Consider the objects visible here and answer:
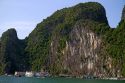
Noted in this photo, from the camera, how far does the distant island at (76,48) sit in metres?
135

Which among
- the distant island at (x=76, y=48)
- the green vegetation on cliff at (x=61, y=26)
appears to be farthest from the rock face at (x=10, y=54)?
the green vegetation on cliff at (x=61, y=26)

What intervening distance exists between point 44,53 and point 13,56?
52.8ft

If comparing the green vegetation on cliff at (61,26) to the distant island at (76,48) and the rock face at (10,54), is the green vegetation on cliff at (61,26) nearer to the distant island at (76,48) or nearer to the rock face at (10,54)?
the distant island at (76,48)

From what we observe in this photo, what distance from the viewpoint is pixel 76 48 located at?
15300cm

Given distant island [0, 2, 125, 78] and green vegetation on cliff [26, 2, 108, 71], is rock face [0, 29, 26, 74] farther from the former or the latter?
green vegetation on cliff [26, 2, 108, 71]

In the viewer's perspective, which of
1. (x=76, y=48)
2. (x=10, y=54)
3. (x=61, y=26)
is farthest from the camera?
(x=10, y=54)

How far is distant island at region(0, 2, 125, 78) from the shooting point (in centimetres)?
13500

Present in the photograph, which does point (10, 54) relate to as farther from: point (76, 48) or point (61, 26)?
point (76, 48)

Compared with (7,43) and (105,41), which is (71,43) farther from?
(7,43)

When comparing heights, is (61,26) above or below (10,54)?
above

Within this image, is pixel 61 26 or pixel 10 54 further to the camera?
pixel 10 54

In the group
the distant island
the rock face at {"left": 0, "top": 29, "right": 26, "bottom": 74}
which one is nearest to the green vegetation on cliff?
the distant island

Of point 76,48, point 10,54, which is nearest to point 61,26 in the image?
point 76,48

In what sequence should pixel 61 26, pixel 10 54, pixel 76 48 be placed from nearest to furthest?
1. pixel 76 48
2. pixel 61 26
3. pixel 10 54
